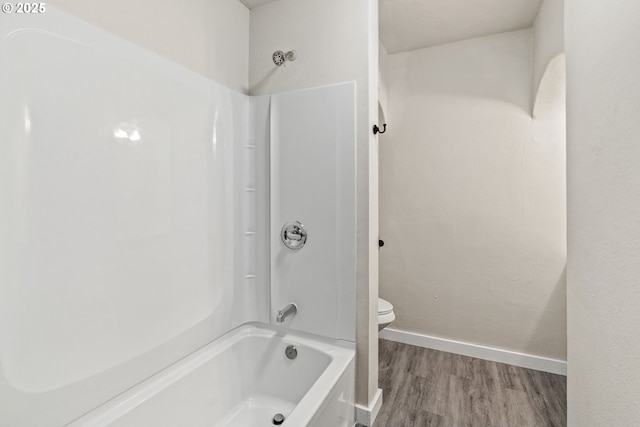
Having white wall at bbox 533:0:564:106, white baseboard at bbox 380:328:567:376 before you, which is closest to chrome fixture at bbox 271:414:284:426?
white baseboard at bbox 380:328:567:376

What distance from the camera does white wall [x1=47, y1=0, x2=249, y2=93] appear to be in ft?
3.94

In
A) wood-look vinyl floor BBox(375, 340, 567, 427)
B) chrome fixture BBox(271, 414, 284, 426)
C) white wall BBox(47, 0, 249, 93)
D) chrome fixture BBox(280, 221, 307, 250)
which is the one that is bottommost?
wood-look vinyl floor BBox(375, 340, 567, 427)

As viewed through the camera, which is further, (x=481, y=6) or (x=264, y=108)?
(x=481, y=6)

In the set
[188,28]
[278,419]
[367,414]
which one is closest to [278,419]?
[278,419]

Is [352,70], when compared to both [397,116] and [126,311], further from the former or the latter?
[126,311]

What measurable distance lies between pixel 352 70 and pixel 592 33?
105 centimetres

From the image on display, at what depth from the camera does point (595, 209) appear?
921 mm

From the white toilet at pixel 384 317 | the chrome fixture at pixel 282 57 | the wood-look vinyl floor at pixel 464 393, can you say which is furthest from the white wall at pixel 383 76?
the wood-look vinyl floor at pixel 464 393

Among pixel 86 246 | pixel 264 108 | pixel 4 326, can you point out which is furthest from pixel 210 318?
pixel 264 108

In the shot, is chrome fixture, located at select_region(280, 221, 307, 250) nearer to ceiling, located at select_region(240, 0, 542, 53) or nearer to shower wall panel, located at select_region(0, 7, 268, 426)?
shower wall panel, located at select_region(0, 7, 268, 426)

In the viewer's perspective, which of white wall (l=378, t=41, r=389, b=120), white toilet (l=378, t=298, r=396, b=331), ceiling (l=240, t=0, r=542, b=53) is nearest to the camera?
ceiling (l=240, t=0, r=542, b=53)

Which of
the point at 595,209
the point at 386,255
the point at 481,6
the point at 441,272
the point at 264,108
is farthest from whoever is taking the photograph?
the point at 386,255

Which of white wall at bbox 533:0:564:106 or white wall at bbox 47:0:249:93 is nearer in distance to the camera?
white wall at bbox 47:0:249:93

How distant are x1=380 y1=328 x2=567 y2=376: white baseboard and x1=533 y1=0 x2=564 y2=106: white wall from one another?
204cm
